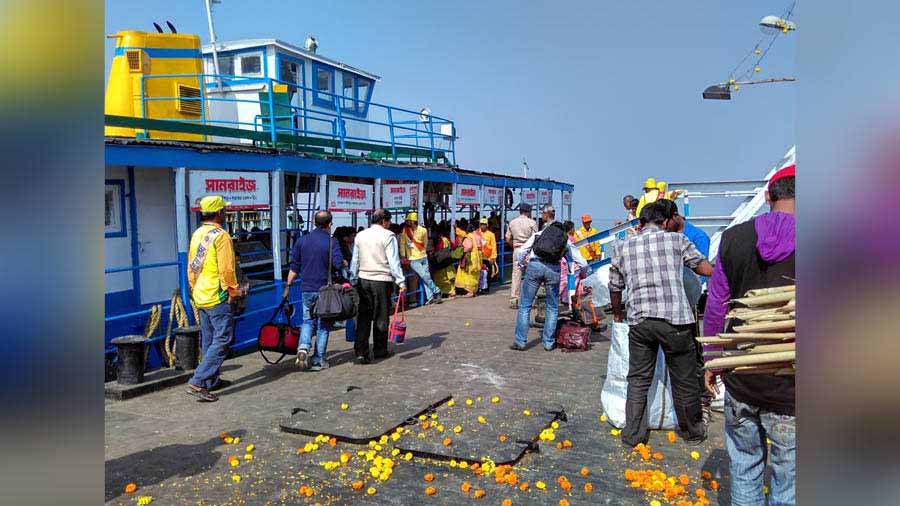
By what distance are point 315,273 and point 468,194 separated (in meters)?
8.83

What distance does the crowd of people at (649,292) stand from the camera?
3217mm

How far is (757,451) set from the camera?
322 centimetres

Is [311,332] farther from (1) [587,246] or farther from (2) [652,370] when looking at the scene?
(1) [587,246]

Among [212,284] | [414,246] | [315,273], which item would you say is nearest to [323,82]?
[414,246]

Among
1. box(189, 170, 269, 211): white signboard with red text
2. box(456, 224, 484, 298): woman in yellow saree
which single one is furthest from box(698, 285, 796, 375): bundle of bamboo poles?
box(456, 224, 484, 298): woman in yellow saree

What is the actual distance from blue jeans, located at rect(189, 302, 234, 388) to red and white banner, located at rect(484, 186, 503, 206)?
11.3 meters

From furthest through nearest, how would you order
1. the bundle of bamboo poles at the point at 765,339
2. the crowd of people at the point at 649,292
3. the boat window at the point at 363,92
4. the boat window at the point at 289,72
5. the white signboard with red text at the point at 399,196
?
the boat window at the point at 363,92, the boat window at the point at 289,72, the white signboard with red text at the point at 399,196, the crowd of people at the point at 649,292, the bundle of bamboo poles at the point at 765,339

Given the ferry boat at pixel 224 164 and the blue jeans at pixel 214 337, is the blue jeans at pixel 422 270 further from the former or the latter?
the blue jeans at pixel 214 337

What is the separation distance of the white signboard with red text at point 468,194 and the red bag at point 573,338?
745 centimetres

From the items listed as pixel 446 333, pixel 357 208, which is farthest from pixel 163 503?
pixel 357 208

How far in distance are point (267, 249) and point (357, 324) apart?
19.1ft

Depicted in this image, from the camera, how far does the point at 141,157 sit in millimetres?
7469

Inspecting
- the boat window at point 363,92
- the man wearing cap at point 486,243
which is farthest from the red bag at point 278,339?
the boat window at point 363,92
